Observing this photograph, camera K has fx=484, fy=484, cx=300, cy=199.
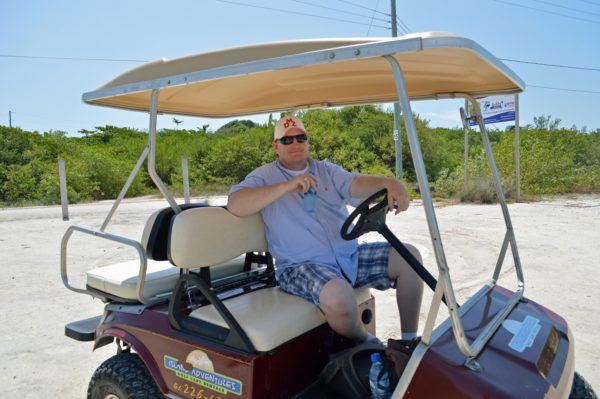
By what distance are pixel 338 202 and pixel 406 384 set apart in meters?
1.31

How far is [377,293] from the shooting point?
4.34 m

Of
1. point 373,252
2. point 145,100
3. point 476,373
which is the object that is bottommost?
point 476,373

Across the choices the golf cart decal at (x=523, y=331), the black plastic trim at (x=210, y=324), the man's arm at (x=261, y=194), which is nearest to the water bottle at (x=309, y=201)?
the man's arm at (x=261, y=194)

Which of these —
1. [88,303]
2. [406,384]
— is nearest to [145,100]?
[406,384]

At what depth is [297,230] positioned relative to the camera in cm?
244

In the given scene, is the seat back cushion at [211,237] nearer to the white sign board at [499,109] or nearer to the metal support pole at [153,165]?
the metal support pole at [153,165]

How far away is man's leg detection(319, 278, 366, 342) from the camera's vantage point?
1989mm

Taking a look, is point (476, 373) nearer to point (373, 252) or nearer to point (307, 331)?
point (307, 331)

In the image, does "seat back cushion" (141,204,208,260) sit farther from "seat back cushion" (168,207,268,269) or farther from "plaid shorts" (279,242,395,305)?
"plaid shorts" (279,242,395,305)

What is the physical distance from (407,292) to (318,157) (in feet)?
39.4

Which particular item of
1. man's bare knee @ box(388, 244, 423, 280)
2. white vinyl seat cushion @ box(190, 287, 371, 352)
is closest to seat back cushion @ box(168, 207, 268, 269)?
white vinyl seat cushion @ box(190, 287, 371, 352)

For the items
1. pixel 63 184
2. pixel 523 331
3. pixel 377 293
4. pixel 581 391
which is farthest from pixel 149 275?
pixel 63 184

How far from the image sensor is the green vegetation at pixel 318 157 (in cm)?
1298

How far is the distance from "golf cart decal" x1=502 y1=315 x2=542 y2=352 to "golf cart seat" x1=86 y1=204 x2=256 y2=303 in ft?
4.95
